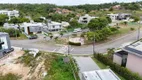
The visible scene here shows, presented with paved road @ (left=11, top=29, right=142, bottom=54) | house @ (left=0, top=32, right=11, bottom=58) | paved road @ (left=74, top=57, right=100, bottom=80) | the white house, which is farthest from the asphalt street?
the white house

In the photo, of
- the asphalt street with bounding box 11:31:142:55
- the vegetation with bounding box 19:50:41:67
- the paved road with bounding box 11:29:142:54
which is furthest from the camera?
the paved road with bounding box 11:29:142:54

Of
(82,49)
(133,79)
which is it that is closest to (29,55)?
(82,49)

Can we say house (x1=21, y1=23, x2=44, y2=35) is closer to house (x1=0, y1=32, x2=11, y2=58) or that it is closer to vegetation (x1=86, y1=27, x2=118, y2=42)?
house (x1=0, y1=32, x2=11, y2=58)

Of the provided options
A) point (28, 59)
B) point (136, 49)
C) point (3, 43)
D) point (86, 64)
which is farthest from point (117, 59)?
point (3, 43)

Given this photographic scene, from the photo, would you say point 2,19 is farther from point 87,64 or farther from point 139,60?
point 139,60

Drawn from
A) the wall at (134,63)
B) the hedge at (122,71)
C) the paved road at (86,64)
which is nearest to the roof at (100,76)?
the hedge at (122,71)

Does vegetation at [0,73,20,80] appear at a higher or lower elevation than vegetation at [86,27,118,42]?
lower
